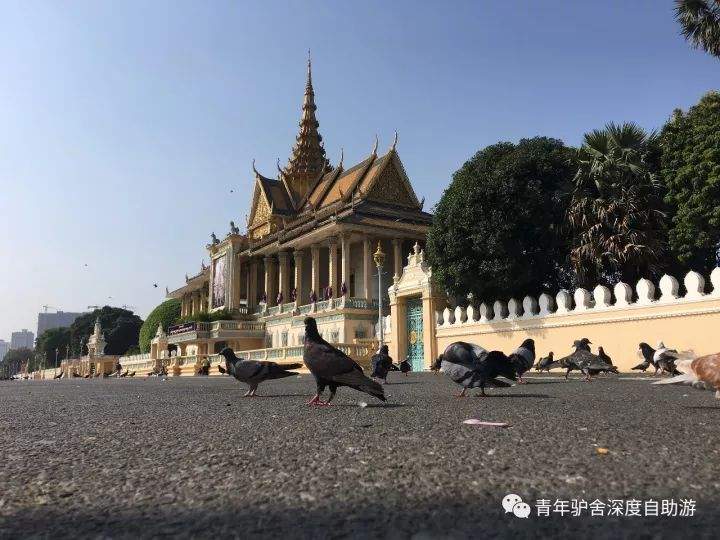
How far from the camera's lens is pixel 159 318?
70.2 m

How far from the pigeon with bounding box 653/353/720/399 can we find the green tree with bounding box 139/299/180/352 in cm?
6775

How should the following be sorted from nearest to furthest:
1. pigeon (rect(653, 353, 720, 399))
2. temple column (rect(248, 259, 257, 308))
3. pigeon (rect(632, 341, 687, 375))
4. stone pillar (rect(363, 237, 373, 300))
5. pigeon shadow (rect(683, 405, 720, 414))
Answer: pigeon (rect(653, 353, 720, 399))
pigeon shadow (rect(683, 405, 720, 414))
pigeon (rect(632, 341, 687, 375))
stone pillar (rect(363, 237, 373, 300))
temple column (rect(248, 259, 257, 308))

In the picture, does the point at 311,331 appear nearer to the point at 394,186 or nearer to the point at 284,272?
the point at 394,186

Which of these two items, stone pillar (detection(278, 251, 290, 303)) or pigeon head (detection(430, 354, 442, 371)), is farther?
stone pillar (detection(278, 251, 290, 303))

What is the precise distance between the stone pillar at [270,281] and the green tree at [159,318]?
25291mm

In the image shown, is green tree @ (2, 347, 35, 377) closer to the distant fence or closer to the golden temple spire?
the golden temple spire

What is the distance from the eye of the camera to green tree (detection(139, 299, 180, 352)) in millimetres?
69000

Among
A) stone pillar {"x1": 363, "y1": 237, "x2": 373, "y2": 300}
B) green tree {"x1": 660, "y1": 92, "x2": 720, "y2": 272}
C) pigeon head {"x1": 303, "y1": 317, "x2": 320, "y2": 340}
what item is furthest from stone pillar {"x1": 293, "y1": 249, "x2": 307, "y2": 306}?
pigeon head {"x1": 303, "y1": 317, "x2": 320, "y2": 340}

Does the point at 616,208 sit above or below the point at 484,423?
above

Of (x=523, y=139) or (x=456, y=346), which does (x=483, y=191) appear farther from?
(x=456, y=346)

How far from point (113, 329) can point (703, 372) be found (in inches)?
3934

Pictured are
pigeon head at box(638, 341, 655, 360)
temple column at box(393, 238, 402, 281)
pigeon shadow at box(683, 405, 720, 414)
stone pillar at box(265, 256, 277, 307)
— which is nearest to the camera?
pigeon shadow at box(683, 405, 720, 414)

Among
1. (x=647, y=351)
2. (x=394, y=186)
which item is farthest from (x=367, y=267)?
(x=647, y=351)

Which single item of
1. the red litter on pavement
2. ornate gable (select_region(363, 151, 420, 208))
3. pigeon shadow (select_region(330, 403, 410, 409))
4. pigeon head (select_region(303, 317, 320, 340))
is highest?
ornate gable (select_region(363, 151, 420, 208))
